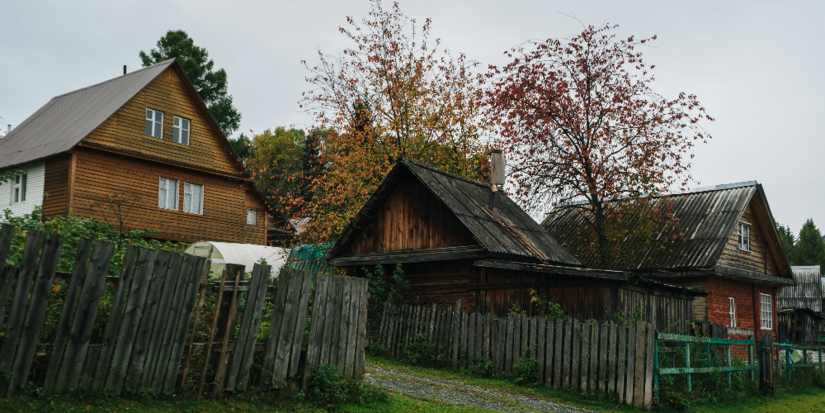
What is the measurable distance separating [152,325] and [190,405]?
0.98m

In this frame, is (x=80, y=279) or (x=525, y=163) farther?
(x=525, y=163)

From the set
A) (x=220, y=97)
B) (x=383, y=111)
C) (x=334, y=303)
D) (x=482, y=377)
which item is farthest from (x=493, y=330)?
(x=220, y=97)

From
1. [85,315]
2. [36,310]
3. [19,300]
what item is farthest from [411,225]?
[19,300]

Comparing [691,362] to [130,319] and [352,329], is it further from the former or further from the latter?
[130,319]

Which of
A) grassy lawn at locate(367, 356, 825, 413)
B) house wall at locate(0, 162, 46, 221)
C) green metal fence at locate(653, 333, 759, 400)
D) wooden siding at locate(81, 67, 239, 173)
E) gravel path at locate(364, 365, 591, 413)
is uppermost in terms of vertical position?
wooden siding at locate(81, 67, 239, 173)

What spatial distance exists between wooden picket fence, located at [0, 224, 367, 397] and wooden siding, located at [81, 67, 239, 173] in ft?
64.7

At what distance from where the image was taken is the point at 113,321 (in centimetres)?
649

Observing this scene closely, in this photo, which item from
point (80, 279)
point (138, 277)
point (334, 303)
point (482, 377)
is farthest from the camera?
point (482, 377)

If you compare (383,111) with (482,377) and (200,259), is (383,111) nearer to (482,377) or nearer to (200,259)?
(482,377)

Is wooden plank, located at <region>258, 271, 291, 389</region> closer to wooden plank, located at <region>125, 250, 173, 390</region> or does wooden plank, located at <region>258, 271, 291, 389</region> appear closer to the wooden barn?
wooden plank, located at <region>125, 250, 173, 390</region>

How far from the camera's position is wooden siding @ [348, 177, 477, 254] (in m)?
17.3

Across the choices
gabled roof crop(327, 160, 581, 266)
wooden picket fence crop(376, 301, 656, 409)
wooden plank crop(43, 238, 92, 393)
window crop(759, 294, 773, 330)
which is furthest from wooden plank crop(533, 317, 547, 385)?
window crop(759, 294, 773, 330)

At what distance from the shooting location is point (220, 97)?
5391cm

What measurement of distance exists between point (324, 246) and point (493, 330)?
12.1 meters
